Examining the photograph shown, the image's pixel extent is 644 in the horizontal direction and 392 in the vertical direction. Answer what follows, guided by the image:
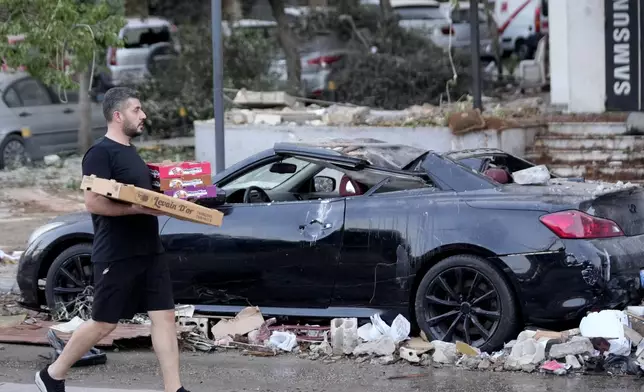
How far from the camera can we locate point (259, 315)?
25.3 ft

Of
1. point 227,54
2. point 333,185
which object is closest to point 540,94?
point 227,54

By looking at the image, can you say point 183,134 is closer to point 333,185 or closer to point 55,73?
point 55,73

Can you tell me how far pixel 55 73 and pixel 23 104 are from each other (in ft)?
14.1

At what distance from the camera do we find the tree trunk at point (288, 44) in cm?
2053

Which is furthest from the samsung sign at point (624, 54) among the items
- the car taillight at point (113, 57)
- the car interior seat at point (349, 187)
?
the car taillight at point (113, 57)

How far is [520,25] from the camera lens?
94.3 ft

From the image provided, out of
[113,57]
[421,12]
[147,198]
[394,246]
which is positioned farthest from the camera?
[421,12]

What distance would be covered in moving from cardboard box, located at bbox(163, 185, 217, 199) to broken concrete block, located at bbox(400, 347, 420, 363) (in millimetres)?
1761

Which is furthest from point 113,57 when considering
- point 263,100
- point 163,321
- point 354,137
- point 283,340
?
point 163,321

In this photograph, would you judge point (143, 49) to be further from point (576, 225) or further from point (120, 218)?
point (120, 218)

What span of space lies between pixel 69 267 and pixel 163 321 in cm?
252

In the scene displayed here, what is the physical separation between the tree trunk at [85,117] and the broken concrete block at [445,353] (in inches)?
460

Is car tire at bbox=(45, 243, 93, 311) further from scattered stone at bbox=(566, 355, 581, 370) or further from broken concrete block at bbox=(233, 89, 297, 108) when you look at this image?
broken concrete block at bbox=(233, 89, 297, 108)

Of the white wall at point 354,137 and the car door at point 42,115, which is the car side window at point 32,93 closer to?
the car door at point 42,115
